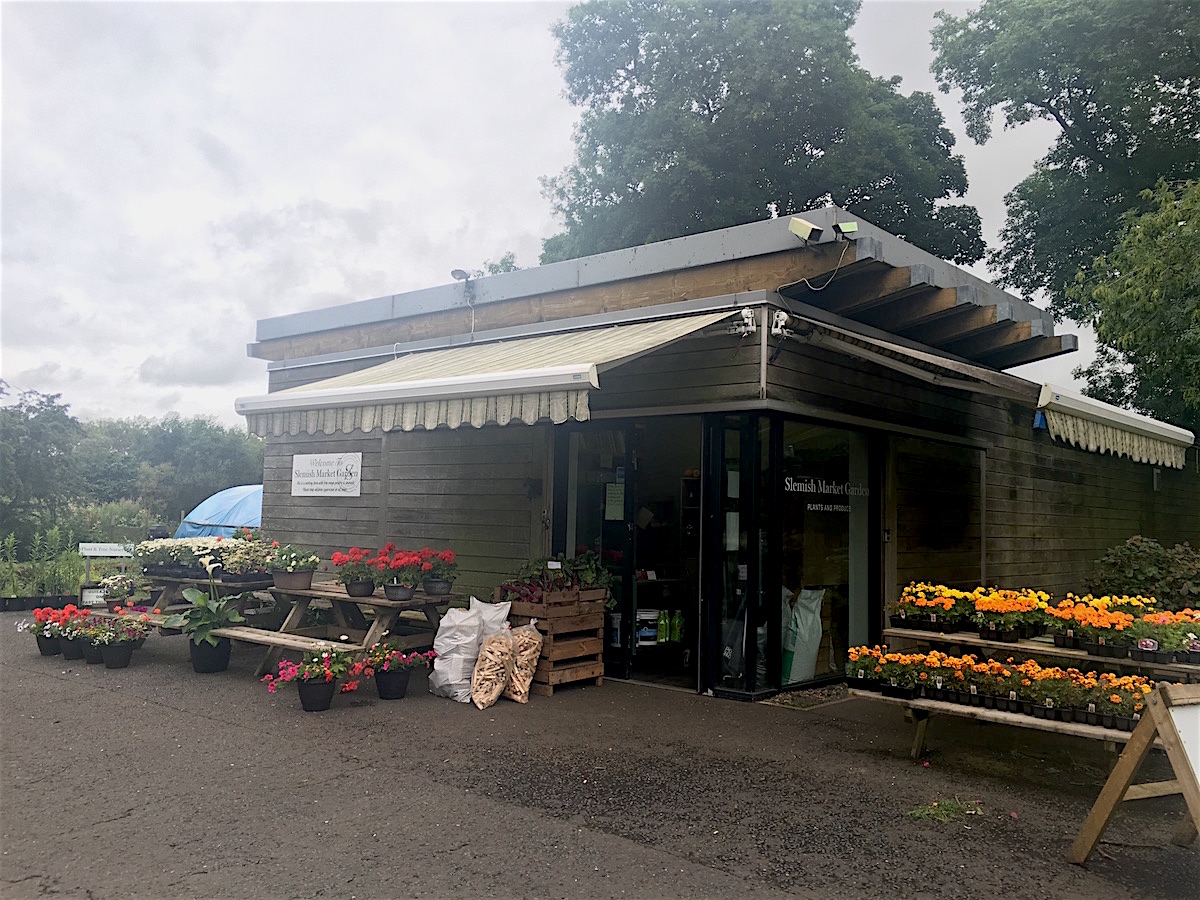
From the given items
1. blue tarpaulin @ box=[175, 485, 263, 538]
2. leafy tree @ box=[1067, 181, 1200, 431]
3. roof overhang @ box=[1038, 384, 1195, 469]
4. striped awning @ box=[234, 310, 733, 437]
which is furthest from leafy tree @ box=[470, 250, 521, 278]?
roof overhang @ box=[1038, 384, 1195, 469]

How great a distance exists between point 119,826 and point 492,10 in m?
6.56

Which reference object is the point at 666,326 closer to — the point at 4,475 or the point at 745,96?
the point at 4,475

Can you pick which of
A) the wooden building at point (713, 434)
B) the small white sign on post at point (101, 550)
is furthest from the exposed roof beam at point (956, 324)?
the small white sign on post at point (101, 550)

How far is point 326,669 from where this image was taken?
19.8 feet

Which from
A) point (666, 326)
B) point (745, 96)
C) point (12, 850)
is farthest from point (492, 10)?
point (745, 96)

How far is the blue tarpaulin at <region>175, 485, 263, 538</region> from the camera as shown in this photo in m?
17.4

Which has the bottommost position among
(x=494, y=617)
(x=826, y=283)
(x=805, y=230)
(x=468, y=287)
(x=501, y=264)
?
(x=494, y=617)

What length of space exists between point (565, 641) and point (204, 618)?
3040 millimetres

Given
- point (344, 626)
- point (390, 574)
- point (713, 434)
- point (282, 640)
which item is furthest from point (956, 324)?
point (282, 640)

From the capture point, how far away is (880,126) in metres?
21.5

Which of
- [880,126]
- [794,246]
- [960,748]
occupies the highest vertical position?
[880,126]

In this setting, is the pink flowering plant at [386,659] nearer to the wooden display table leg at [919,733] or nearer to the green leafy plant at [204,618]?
the green leafy plant at [204,618]

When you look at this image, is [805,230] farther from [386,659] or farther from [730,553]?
[386,659]

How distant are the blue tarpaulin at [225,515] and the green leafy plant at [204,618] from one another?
10084 millimetres
